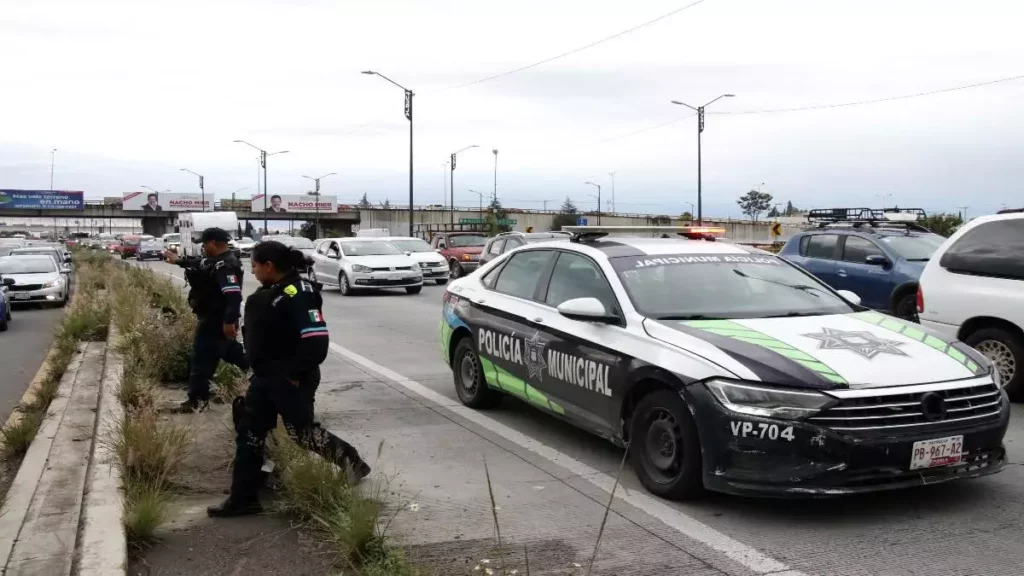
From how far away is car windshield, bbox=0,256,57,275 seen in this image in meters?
22.6

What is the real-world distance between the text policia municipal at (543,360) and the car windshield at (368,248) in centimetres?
1611

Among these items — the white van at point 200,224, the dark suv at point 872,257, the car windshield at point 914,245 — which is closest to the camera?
the dark suv at point 872,257

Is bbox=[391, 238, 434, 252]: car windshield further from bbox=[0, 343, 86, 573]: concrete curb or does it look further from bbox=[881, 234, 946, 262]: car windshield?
bbox=[0, 343, 86, 573]: concrete curb

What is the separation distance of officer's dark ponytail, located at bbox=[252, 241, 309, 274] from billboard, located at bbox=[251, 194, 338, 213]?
103792 millimetres

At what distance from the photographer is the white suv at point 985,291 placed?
794cm

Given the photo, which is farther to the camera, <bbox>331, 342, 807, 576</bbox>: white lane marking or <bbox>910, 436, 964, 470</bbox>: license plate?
<bbox>910, 436, 964, 470</bbox>: license plate

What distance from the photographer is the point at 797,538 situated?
4.67m

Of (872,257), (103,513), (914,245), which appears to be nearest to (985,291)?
(872,257)

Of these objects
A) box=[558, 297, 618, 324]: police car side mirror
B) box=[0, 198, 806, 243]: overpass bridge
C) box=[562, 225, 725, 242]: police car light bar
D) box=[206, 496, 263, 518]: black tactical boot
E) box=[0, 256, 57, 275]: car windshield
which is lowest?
box=[206, 496, 263, 518]: black tactical boot

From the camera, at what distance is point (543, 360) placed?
6477 mm

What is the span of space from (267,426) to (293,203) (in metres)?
107

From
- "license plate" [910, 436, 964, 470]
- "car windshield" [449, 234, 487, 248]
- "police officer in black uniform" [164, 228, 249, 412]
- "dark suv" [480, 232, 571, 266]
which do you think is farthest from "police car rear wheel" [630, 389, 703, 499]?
"car windshield" [449, 234, 487, 248]

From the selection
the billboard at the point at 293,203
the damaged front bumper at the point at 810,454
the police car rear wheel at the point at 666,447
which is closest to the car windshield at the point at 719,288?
the police car rear wheel at the point at 666,447

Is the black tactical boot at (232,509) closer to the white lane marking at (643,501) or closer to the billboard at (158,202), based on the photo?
the white lane marking at (643,501)
